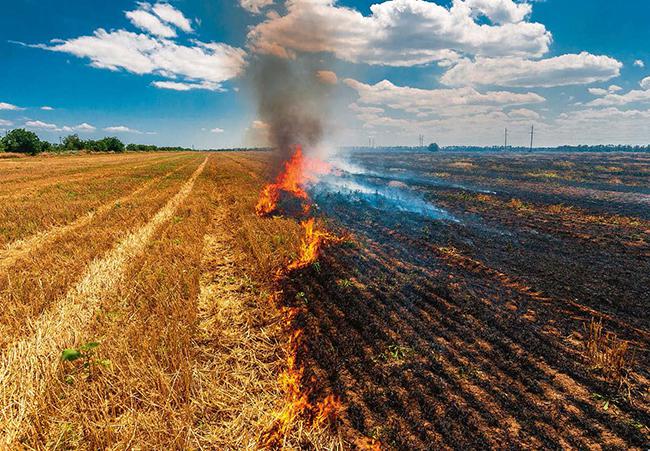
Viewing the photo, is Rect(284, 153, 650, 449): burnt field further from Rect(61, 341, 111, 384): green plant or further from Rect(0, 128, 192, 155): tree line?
Rect(0, 128, 192, 155): tree line

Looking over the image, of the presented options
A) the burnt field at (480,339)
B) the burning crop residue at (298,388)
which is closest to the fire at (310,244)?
the burning crop residue at (298,388)

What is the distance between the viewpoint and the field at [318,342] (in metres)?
3.87

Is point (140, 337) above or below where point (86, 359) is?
above

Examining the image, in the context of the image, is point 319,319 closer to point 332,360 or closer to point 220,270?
point 332,360

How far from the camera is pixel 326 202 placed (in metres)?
19.5

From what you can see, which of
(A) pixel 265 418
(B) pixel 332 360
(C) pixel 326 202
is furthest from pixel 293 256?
(C) pixel 326 202

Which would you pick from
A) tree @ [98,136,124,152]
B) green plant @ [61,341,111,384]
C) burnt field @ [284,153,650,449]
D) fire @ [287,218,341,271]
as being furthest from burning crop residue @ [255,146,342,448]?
tree @ [98,136,124,152]

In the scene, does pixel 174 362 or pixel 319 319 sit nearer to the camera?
pixel 174 362

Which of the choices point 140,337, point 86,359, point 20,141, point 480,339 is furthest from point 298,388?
point 20,141

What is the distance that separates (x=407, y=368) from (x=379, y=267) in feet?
14.2

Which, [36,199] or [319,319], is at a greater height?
[36,199]

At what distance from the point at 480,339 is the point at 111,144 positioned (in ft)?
457

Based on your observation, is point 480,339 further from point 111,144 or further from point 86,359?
point 111,144

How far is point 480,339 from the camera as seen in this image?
18.7ft
